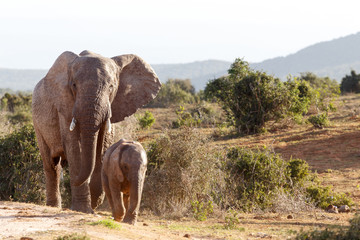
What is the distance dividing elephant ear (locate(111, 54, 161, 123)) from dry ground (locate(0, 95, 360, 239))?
1834 mm

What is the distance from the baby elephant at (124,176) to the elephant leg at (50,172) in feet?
7.35

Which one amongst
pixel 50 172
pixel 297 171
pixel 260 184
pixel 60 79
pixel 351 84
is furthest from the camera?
pixel 351 84

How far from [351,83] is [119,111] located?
40.0m

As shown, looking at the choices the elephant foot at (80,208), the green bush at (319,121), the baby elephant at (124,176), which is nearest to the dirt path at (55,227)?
the baby elephant at (124,176)

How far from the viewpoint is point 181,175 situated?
11562 mm

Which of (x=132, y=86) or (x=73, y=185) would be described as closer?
(x=73, y=185)

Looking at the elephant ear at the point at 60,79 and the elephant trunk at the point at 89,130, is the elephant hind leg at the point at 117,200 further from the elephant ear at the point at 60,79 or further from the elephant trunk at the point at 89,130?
the elephant ear at the point at 60,79

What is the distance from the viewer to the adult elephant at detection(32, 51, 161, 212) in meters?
8.41

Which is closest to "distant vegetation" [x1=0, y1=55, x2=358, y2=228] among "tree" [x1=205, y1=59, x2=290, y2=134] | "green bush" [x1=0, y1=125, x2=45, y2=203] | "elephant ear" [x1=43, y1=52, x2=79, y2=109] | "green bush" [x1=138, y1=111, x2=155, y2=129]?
"green bush" [x1=0, y1=125, x2=45, y2=203]

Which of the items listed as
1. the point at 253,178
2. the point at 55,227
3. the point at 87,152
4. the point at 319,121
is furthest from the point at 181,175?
the point at 319,121

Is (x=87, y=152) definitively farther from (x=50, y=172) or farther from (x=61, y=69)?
(x=50, y=172)

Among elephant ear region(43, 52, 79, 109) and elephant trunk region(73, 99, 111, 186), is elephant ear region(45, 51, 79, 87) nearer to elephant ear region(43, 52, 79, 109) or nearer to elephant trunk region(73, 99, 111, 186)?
elephant ear region(43, 52, 79, 109)

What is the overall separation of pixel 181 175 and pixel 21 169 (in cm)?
376

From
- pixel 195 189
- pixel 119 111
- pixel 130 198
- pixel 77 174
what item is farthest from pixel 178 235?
pixel 195 189
